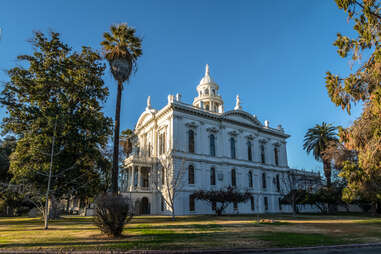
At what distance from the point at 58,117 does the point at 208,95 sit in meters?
34.2

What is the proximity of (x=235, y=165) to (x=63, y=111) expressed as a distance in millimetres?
27045

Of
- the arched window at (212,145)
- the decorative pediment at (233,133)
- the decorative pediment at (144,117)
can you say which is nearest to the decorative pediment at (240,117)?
the decorative pediment at (233,133)

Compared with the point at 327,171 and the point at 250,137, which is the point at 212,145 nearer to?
the point at 250,137

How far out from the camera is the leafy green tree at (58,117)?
21.4 meters

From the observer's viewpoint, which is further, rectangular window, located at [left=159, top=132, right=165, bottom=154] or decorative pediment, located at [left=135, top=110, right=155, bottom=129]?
decorative pediment, located at [left=135, top=110, right=155, bottom=129]

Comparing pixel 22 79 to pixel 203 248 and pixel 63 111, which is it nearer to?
pixel 63 111

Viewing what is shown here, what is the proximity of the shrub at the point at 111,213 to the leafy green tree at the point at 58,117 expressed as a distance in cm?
996

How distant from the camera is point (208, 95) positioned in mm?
51812

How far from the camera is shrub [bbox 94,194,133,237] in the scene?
456 inches

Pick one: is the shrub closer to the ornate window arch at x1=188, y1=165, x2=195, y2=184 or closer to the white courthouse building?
the white courthouse building

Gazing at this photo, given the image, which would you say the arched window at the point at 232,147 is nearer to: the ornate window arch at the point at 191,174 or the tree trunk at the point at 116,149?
the ornate window arch at the point at 191,174

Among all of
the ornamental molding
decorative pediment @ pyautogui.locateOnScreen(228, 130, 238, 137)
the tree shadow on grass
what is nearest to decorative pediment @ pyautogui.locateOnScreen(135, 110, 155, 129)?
the ornamental molding

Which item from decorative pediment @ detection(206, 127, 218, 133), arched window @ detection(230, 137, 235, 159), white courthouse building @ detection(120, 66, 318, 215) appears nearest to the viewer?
white courthouse building @ detection(120, 66, 318, 215)

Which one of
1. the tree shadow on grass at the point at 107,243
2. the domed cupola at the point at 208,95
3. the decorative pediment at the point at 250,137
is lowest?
the tree shadow on grass at the point at 107,243
